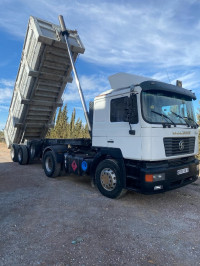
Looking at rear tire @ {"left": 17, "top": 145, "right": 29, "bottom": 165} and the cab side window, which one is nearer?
the cab side window

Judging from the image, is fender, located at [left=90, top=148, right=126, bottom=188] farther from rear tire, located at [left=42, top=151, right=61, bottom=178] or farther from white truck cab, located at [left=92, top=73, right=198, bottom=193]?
rear tire, located at [left=42, top=151, right=61, bottom=178]

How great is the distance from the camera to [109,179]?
14.9 feet

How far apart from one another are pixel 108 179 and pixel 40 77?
482 centimetres

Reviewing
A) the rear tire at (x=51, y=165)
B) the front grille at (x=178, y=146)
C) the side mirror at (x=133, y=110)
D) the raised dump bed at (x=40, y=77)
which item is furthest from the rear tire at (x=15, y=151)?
the front grille at (x=178, y=146)

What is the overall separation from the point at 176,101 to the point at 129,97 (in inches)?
48.7

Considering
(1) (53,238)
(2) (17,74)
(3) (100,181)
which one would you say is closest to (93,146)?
(3) (100,181)

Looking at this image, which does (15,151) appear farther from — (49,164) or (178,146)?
(178,146)

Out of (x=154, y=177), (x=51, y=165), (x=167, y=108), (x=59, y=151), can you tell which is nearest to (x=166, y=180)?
(x=154, y=177)

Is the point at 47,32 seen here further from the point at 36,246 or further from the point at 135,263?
the point at 135,263

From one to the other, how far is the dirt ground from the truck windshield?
1.88 meters

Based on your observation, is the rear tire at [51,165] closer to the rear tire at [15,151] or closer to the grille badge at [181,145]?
the rear tire at [15,151]

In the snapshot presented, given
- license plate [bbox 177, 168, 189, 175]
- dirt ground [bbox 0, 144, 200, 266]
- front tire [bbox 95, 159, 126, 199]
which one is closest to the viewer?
dirt ground [bbox 0, 144, 200, 266]

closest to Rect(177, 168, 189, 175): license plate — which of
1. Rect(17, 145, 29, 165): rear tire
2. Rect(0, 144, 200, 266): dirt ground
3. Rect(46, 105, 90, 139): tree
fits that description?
Rect(0, 144, 200, 266): dirt ground

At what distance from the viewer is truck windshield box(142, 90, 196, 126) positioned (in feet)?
13.2
